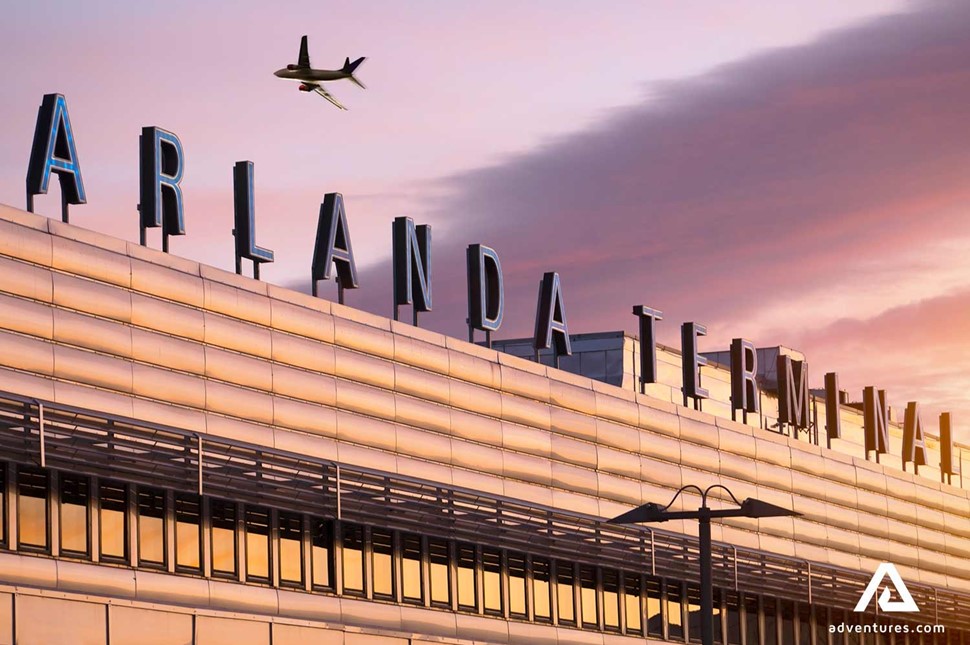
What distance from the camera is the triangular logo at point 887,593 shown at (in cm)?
9038

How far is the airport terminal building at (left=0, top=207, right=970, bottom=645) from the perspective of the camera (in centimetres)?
4594

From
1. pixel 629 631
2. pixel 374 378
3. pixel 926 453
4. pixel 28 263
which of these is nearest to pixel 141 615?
pixel 28 263

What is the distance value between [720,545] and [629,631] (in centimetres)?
556

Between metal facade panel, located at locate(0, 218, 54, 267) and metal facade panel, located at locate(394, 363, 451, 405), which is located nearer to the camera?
metal facade panel, located at locate(0, 218, 54, 267)

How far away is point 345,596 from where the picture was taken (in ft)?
185

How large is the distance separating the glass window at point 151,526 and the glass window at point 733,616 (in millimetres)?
38532

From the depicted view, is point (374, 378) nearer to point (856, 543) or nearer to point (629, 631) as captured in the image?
point (629, 631)

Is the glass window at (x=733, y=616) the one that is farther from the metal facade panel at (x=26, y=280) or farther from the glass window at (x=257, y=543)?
the metal facade panel at (x=26, y=280)

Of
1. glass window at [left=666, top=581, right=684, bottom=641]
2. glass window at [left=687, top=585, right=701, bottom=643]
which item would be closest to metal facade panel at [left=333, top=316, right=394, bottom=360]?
glass window at [left=666, top=581, right=684, bottom=641]

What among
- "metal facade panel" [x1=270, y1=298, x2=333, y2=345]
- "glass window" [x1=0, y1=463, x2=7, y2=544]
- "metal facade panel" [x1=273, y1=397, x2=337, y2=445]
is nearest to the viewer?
"glass window" [x1=0, y1=463, x2=7, y2=544]

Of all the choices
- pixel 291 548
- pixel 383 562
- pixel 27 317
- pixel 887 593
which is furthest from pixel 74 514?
pixel 887 593

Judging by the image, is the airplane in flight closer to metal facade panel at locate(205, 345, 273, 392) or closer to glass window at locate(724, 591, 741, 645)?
metal facade panel at locate(205, 345, 273, 392)

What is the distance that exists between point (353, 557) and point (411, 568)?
3338mm

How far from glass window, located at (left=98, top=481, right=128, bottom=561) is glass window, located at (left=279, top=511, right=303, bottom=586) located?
6889 millimetres
